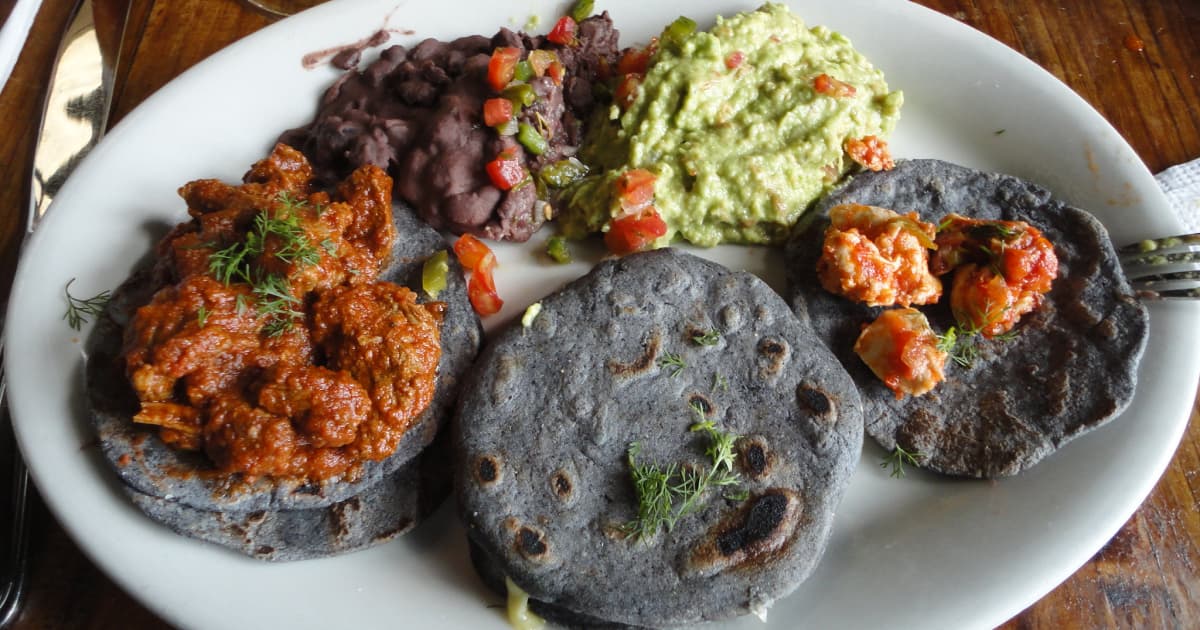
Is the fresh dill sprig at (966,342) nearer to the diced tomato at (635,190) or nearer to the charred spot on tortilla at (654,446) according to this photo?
the charred spot on tortilla at (654,446)

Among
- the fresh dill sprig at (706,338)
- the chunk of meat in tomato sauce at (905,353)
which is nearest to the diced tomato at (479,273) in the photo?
the fresh dill sprig at (706,338)

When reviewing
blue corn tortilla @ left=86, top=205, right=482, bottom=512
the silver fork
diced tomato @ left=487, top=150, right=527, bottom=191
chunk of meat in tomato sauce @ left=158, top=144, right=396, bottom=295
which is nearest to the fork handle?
blue corn tortilla @ left=86, top=205, right=482, bottom=512

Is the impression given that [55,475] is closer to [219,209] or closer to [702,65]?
[219,209]

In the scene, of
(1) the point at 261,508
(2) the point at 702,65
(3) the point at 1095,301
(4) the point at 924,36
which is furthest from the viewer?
(4) the point at 924,36

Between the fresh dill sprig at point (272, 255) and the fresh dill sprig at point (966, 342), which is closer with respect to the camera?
the fresh dill sprig at point (272, 255)

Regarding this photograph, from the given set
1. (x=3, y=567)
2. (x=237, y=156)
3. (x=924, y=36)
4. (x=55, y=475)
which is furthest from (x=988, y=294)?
(x=3, y=567)
